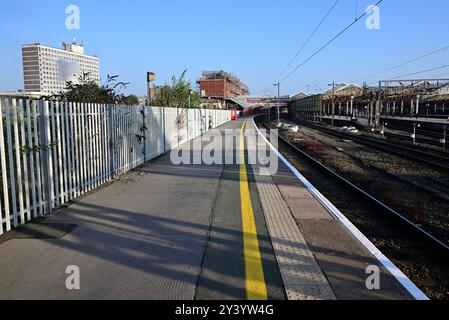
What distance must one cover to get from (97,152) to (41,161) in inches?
99.6

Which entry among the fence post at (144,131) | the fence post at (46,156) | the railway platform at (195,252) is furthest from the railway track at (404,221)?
the fence post at (144,131)

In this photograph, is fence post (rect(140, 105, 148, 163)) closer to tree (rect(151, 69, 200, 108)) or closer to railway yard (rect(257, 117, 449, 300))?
railway yard (rect(257, 117, 449, 300))

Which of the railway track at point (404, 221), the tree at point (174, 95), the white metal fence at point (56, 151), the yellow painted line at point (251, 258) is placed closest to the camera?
the yellow painted line at point (251, 258)

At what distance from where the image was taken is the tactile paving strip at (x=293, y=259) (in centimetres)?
388

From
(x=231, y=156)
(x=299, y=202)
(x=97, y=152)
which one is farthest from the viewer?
(x=231, y=156)

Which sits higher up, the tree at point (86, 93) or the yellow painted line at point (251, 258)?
the tree at point (86, 93)

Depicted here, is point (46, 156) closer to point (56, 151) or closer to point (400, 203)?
point (56, 151)

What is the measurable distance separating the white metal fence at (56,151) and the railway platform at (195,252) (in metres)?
0.36

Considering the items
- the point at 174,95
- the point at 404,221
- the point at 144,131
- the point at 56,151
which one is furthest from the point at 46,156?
the point at 174,95

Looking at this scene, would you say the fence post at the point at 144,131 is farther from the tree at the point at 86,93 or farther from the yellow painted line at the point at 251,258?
the yellow painted line at the point at 251,258

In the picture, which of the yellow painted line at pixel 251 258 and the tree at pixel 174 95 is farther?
the tree at pixel 174 95
